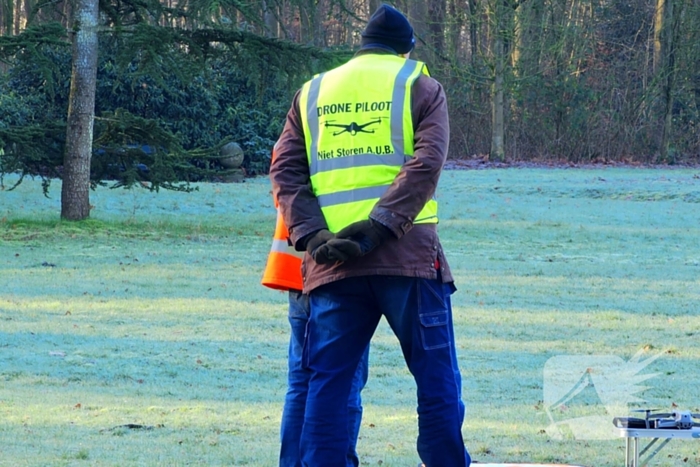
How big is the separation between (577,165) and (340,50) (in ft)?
63.3

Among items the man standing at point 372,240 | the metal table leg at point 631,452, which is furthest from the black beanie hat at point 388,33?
the metal table leg at point 631,452

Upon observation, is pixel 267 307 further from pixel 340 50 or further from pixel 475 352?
pixel 340 50

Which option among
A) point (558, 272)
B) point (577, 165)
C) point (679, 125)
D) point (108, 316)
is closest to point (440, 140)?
point (108, 316)

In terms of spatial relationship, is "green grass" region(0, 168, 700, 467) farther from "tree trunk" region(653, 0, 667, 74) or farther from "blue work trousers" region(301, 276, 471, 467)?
"tree trunk" region(653, 0, 667, 74)

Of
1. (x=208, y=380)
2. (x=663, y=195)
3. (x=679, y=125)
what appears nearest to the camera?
(x=208, y=380)

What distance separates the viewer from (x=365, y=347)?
416 centimetres

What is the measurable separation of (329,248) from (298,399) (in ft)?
2.73

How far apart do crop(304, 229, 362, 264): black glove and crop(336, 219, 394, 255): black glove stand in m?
0.03

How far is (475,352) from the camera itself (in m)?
8.17

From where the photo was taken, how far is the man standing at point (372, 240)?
3926 millimetres

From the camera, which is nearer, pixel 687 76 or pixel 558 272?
pixel 558 272

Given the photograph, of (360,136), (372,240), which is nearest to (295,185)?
(360,136)

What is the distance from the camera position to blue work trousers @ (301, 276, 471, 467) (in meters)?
3.95

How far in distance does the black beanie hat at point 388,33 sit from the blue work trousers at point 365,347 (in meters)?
0.94
